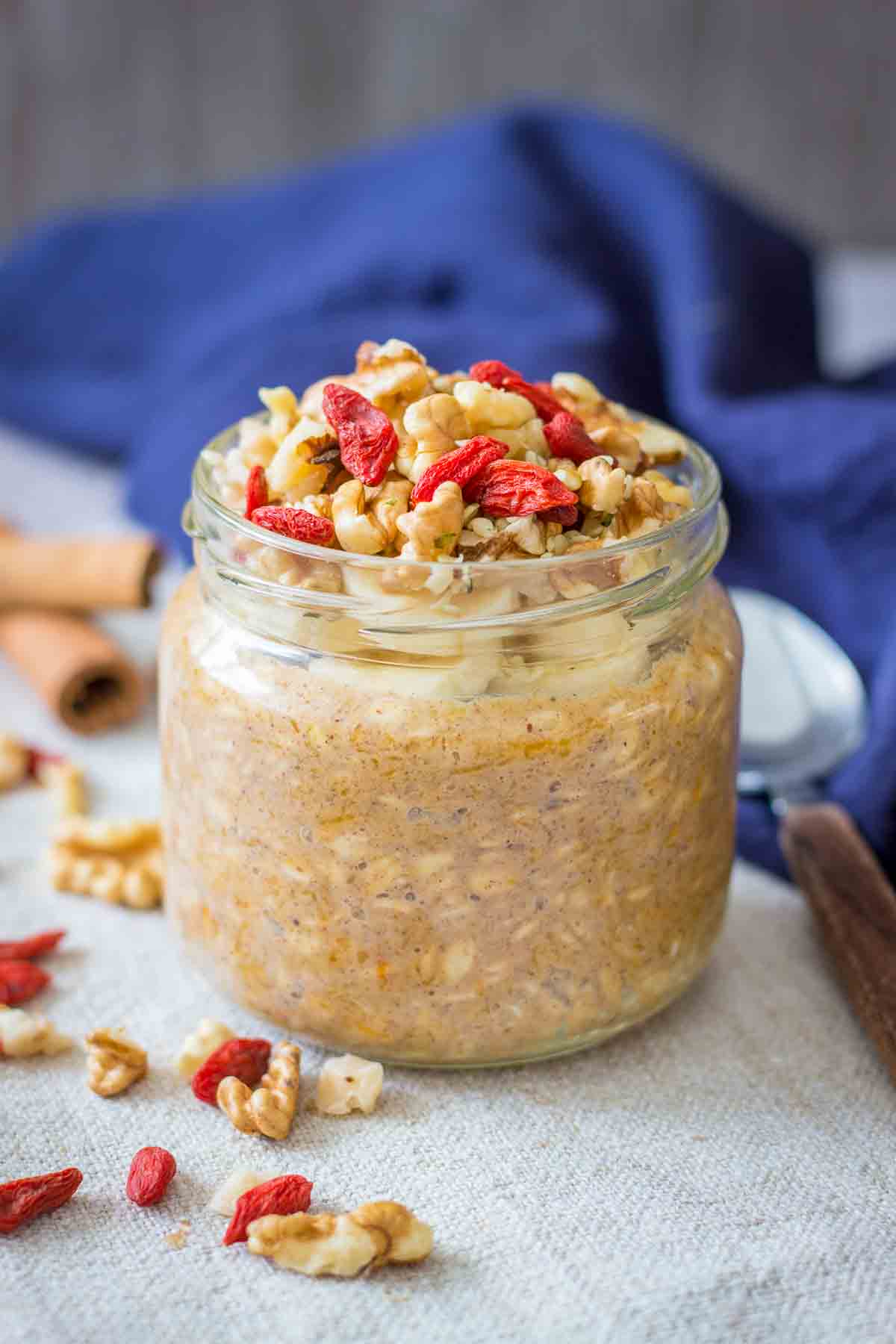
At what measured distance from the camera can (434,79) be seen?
300 cm

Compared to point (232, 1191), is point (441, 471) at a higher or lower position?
higher

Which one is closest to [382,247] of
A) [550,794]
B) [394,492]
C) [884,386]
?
[884,386]

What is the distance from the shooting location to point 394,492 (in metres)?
0.99

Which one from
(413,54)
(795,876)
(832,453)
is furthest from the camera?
(413,54)

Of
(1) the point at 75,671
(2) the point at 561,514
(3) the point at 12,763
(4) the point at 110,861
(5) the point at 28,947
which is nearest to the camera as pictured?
(2) the point at 561,514

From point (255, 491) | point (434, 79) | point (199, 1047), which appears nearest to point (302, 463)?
point (255, 491)

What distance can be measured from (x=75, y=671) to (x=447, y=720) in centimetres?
73

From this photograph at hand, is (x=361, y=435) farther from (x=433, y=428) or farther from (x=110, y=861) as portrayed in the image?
(x=110, y=861)

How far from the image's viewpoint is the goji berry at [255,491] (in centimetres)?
103

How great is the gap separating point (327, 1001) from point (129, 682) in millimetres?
663

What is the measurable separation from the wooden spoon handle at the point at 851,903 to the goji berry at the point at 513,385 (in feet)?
1.49

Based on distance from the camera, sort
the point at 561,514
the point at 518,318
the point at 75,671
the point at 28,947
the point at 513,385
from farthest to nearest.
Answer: the point at 518,318
the point at 75,671
the point at 28,947
the point at 513,385
the point at 561,514

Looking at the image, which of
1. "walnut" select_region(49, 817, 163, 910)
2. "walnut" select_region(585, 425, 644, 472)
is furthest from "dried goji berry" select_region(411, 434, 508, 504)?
"walnut" select_region(49, 817, 163, 910)

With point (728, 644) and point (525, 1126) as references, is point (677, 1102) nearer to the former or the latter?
point (525, 1126)
